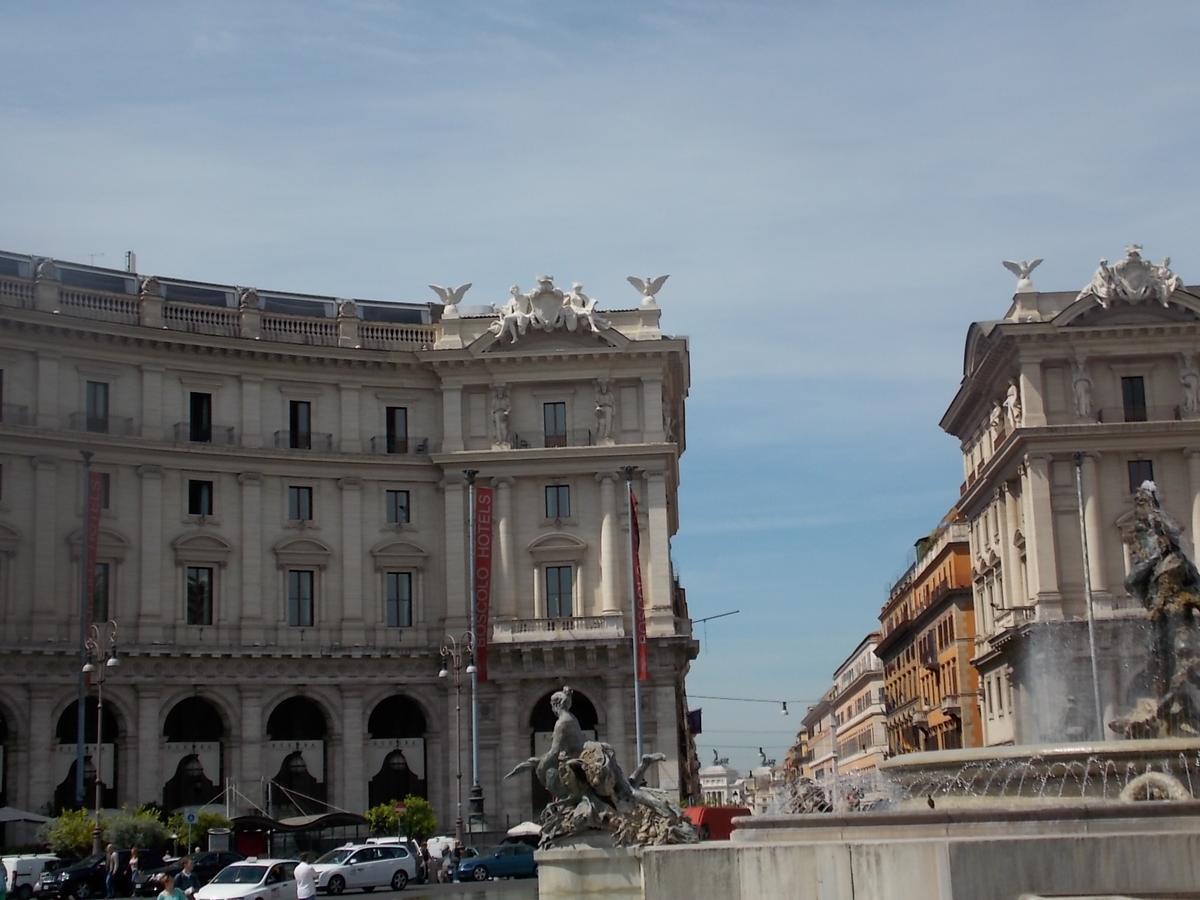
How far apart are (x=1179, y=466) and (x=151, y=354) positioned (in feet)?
130

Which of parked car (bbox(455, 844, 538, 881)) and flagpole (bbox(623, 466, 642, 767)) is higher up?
flagpole (bbox(623, 466, 642, 767))

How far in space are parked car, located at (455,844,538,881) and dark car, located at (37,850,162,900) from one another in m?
10.1

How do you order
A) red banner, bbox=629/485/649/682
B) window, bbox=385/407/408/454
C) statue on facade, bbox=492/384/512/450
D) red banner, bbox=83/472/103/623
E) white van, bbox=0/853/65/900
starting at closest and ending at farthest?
white van, bbox=0/853/65/900, red banner, bbox=83/472/103/623, red banner, bbox=629/485/649/682, statue on facade, bbox=492/384/512/450, window, bbox=385/407/408/454

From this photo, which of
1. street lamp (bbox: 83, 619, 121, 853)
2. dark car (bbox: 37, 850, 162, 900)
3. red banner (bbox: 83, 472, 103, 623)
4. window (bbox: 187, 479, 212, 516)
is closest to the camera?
dark car (bbox: 37, 850, 162, 900)

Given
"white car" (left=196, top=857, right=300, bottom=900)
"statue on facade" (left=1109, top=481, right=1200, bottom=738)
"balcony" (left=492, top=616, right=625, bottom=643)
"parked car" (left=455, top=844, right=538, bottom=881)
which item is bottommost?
"parked car" (left=455, top=844, right=538, bottom=881)

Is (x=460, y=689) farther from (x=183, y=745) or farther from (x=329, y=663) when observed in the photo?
(x=183, y=745)

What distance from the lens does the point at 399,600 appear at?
67.5m

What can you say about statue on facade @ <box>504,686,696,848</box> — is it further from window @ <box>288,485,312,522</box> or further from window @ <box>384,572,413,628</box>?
window @ <box>288,485,312,522</box>

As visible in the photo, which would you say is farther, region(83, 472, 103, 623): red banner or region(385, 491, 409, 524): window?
region(385, 491, 409, 524): window

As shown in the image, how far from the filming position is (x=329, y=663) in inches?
2549

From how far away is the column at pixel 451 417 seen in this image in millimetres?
68188

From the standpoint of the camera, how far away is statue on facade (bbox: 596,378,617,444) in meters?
67.7

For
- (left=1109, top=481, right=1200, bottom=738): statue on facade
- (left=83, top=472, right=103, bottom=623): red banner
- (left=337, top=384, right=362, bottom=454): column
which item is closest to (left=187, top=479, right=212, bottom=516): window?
(left=337, top=384, right=362, bottom=454): column

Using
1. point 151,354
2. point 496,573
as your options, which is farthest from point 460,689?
point 151,354
